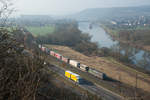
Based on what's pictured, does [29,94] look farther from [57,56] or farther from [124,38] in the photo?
[124,38]

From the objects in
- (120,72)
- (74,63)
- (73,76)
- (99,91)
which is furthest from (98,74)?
(74,63)

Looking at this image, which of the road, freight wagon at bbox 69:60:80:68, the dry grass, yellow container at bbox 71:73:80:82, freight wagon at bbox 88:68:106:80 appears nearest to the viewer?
the road

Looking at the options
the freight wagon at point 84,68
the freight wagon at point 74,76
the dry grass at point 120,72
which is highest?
the freight wagon at point 74,76

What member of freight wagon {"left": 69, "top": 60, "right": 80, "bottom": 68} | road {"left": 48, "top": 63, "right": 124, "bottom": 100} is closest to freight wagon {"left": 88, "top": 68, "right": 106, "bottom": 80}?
road {"left": 48, "top": 63, "right": 124, "bottom": 100}

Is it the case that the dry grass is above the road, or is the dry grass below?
below

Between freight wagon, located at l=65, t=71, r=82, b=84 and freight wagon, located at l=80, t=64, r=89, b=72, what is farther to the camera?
freight wagon, located at l=80, t=64, r=89, b=72

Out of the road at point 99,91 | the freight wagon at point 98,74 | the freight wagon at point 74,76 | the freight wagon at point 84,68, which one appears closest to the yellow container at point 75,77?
the freight wagon at point 74,76

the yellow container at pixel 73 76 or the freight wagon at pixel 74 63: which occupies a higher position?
the yellow container at pixel 73 76

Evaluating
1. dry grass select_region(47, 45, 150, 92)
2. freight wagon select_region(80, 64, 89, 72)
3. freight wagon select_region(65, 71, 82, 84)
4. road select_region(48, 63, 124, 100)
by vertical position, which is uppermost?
freight wagon select_region(65, 71, 82, 84)

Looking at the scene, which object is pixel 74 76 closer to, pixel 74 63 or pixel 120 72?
pixel 74 63

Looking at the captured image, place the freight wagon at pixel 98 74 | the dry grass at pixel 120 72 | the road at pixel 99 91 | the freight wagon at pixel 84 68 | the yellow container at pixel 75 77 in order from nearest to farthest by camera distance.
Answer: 1. the road at pixel 99 91
2. the yellow container at pixel 75 77
3. the freight wagon at pixel 98 74
4. the dry grass at pixel 120 72
5. the freight wagon at pixel 84 68

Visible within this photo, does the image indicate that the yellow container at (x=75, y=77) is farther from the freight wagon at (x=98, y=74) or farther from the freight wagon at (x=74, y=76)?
the freight wagon at (x=98, y=74)

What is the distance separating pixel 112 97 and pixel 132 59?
26.6ft

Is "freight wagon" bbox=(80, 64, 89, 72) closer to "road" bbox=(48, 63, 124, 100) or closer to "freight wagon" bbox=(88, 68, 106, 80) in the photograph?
"freight wagon" bbox=(88, 68, 106, 80)
